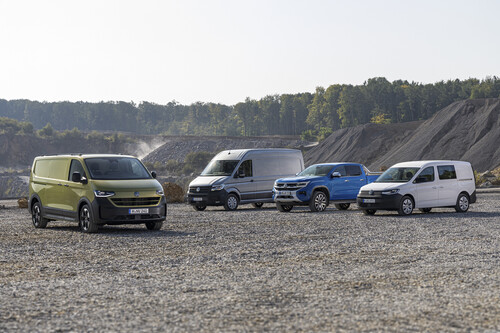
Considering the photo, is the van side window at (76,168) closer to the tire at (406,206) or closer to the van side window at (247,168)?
the van side window at (247,168)

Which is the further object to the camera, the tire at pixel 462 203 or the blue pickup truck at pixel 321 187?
the blue pickup truck at pixel 321 187

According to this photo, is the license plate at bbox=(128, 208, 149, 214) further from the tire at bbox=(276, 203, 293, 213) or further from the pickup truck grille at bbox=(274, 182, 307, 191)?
the tire at bbox=(276, 203, 293, 213)

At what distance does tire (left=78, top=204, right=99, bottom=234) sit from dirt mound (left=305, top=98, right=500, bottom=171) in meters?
53.5

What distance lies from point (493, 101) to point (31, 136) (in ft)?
298

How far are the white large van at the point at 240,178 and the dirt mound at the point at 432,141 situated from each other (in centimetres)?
4311

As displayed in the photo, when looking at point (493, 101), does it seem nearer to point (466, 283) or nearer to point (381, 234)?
point (381, 234)

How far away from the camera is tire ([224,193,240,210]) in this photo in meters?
25.4

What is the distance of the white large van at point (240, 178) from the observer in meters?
25.4

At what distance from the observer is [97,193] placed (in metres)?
Answer: 16.8

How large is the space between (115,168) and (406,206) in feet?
29.8

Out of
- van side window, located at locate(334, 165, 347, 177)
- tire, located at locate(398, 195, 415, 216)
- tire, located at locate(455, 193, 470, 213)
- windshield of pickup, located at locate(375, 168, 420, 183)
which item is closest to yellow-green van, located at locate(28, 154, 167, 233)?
tire, located at locate(398, 195, 415, 216)

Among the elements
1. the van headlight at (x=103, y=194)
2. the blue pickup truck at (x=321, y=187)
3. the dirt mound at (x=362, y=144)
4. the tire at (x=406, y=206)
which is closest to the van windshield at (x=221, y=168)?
the blue pickup truck at (x=321, y=187)

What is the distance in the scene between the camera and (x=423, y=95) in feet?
468

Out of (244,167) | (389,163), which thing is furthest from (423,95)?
(244,167)
